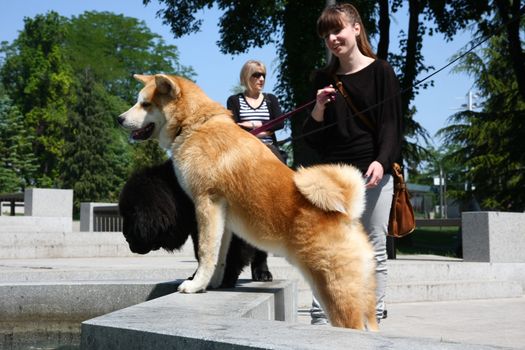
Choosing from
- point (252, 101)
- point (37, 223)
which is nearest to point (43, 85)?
point (37, 223)

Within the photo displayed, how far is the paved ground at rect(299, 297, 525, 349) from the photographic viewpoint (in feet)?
20.3

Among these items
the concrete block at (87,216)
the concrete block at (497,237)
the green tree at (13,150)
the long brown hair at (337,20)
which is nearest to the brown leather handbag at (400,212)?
the long brown hair at (337,20)

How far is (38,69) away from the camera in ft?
174

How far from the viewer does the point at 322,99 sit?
4617 mm

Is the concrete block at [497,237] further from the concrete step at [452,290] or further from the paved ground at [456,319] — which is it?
the paved ground at [456,319]

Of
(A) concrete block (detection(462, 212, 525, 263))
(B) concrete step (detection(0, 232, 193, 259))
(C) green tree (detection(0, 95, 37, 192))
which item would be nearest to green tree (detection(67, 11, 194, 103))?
(C) green tree (detection(0, 95, 37, 192))

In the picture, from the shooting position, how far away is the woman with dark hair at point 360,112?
14.9 ft

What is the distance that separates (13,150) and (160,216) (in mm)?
45809

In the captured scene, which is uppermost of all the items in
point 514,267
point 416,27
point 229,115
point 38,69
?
point 38,69

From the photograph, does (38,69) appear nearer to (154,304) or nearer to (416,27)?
(416,27)

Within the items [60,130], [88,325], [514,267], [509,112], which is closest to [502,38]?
[509,112]

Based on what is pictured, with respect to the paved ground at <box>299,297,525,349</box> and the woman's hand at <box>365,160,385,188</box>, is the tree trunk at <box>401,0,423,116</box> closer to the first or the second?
the paved ground at <box>299,297,525,349</box>

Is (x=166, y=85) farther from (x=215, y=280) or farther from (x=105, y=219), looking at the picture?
(x=105, y=219)

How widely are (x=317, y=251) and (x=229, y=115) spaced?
1317 mm
